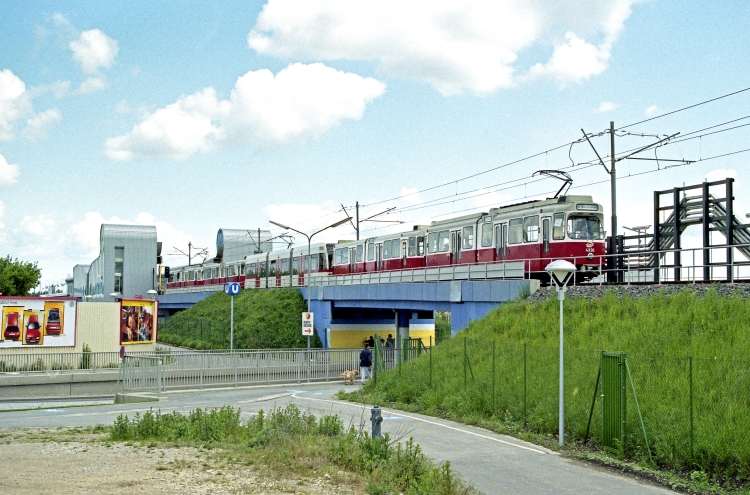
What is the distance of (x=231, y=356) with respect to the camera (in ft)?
101

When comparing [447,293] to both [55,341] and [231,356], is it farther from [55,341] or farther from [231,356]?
[55,341]

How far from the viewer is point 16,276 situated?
2955 inches

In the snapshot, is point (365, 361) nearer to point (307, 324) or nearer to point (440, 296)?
point (307, 324)

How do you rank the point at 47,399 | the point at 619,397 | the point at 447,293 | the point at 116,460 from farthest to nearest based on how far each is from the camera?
the point at 447,293
the point at 47,399
the point at 619,397
the point at 116,460

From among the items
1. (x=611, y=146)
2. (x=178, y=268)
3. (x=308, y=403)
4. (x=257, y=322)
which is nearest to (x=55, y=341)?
(x=308, y=403)

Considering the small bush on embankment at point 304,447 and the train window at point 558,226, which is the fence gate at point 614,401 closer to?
the small bush on embankment at point 304,447

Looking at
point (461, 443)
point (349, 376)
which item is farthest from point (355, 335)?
point (461, 443)

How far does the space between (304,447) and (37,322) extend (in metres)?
26.8

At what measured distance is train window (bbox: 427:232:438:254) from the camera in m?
40.2

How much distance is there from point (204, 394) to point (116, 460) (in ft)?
51.8

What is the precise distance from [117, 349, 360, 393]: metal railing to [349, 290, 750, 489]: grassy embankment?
7248 millimetres

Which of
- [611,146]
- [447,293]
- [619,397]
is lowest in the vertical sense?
[619,397]

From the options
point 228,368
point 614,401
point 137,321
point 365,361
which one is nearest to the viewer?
point 614,401

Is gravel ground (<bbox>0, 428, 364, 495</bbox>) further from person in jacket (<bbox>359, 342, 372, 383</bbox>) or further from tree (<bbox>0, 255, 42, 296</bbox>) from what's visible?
tree (<bbox>0, 255, 42, 296</bbox>)
